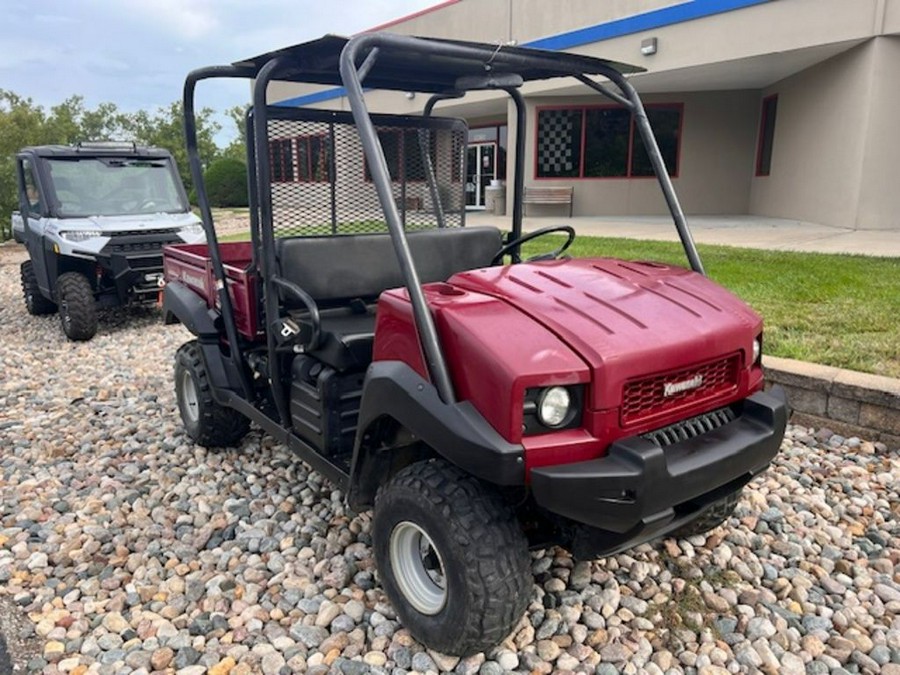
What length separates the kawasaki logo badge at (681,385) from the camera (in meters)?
2.15

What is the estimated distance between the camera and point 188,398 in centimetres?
412

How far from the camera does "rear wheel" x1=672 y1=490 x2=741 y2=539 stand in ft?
8.84

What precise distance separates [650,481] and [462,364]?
2.02 feet

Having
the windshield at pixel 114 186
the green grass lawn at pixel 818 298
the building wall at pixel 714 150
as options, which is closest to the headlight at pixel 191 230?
the windshield at pixel 114 186

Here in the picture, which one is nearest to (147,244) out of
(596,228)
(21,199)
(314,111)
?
(21,199)

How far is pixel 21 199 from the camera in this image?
25.9 feet

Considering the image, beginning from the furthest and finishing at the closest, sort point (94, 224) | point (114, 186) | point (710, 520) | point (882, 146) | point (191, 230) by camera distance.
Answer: point (882, 146), point (114, 186), point (191, 230), point (94, 224), point (710, 520)

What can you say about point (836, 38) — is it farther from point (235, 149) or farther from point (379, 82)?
point (235, 149)

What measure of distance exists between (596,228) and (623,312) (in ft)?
36.1

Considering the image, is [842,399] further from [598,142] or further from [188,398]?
[598,142]

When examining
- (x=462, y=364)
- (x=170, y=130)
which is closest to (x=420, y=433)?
(x=462, y=364)

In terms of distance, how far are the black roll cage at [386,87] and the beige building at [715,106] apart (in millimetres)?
8976

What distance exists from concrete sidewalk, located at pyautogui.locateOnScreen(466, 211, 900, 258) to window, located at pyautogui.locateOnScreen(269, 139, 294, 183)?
7424mm

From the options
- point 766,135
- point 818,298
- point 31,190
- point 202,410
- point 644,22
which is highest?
point 644,22
